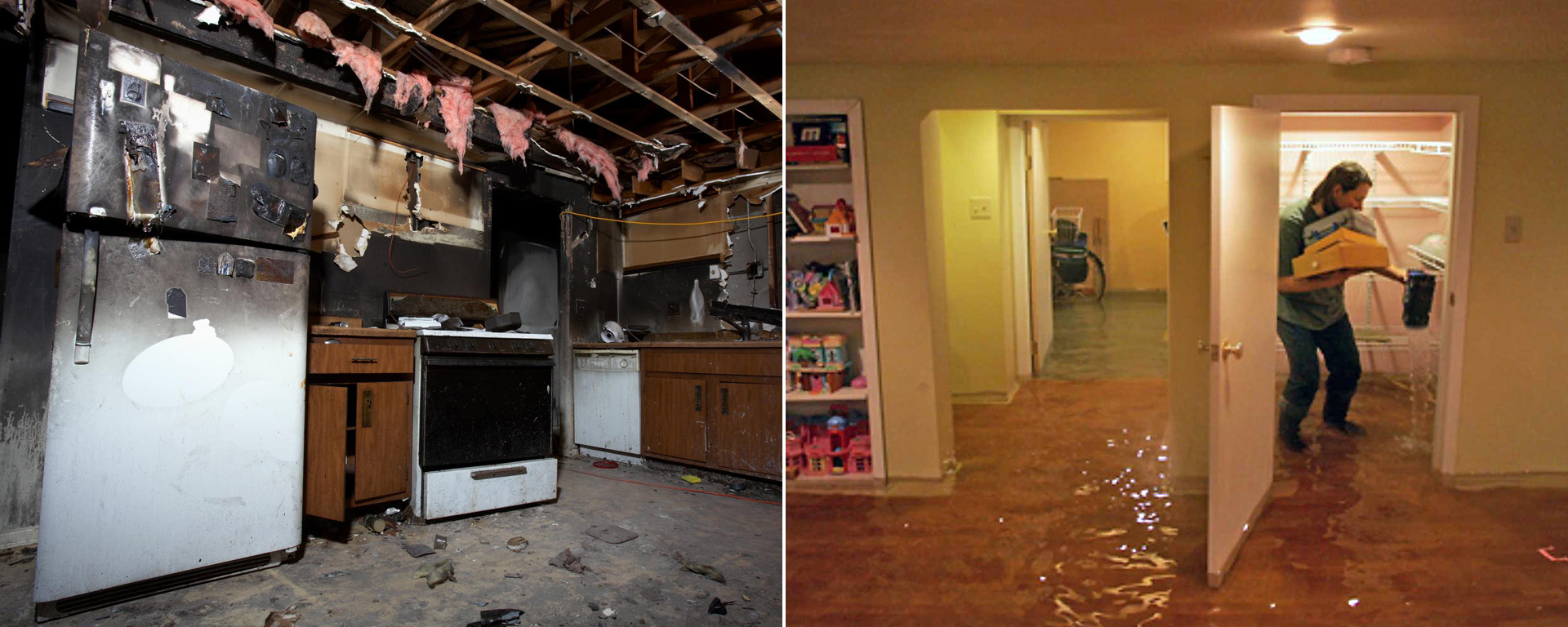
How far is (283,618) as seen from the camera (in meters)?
1.46

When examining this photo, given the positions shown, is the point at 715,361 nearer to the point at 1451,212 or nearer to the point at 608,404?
the point at 608,404

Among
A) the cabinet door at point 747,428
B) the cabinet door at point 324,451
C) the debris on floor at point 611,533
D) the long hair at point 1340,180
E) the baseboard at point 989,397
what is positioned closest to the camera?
the baseboard at point 989,397

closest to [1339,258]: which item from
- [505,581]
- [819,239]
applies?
[819,239]

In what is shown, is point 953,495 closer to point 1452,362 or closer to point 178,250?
point 1452,362

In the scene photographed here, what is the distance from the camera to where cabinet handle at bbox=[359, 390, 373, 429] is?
2.08 meters

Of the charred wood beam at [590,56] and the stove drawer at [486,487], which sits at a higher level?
the charred wood beam at [590,56]

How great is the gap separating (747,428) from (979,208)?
1.90 m

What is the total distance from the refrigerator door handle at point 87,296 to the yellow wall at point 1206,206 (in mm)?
A: 1648

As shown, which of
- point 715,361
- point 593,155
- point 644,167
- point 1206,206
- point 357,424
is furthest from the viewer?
point 715,361

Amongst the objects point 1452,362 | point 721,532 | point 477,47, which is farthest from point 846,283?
point 477,47

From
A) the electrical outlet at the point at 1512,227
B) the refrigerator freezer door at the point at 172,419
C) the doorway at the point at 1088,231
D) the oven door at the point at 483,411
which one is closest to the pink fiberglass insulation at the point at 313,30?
the refrigerator freezer door at the point at 172,419

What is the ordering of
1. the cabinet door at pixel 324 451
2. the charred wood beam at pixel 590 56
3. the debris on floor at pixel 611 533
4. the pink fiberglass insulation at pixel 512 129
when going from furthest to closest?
the pink fiberglass insulation at pixel 512 129 < the debris on floor at pixel 611 533 < the cabinet door at pixel 324 451 < the charred wood beam at pixel 590 56

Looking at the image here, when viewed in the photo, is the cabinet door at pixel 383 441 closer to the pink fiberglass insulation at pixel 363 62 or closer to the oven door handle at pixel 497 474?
the oven door handle at pixel 497 474

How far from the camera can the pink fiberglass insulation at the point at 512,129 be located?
7.58ft
